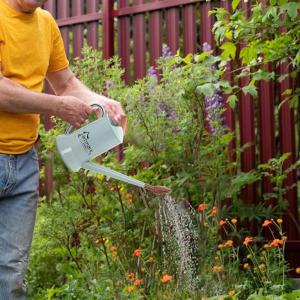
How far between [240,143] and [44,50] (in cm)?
238

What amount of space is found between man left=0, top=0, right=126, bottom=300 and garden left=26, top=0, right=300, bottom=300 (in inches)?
46.0

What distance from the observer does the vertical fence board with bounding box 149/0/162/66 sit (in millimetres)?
5141

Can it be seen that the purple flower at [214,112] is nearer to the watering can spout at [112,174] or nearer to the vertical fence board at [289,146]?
the vertical fence board at [289,146]

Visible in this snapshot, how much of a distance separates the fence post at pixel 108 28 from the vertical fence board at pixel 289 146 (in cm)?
146

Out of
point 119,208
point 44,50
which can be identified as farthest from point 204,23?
point 44,50

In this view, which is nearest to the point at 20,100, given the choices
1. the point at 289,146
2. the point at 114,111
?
the point at 114,111

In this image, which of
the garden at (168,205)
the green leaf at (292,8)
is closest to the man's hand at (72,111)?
the green leaf at (292,8)

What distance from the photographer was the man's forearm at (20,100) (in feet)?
7.57

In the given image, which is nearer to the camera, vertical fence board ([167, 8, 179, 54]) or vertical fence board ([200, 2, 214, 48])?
vertical fence board ([200, 2, 214, 48])

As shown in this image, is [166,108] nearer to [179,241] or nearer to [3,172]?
[179,241]

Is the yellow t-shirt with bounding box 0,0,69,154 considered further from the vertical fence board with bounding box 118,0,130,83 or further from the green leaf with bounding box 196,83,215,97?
the vertical fence board with bounding box 118,0,130,83

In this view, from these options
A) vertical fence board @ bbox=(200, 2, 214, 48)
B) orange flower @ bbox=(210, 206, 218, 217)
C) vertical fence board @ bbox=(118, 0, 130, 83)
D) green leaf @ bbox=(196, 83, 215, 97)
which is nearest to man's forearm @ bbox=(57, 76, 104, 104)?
green leaf @ bbox=(196, 83, 215, 97)

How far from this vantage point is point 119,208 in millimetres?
4113

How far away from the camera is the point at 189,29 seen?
4.99 m
